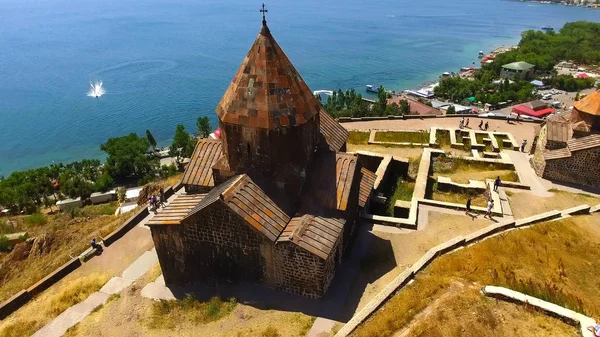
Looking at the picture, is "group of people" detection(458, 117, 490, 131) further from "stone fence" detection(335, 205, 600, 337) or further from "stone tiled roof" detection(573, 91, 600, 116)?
"stone fence" detection(335, 205, 600, 337)

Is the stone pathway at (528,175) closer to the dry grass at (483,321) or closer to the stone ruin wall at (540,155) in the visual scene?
the stone ruin wall at (540,155)

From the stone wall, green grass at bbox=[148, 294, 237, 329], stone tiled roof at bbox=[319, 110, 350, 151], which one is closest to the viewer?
green grass at bbox=[148, 294, 237, 329]

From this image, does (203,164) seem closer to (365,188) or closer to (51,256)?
(365,188)

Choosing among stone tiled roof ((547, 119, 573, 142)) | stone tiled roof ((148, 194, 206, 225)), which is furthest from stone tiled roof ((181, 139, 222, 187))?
stone tiled roof ((547, 119, 573, 142))

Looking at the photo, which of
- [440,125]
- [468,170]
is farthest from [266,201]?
[440,125]

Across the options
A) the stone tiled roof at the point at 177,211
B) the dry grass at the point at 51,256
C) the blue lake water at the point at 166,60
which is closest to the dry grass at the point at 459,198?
the stone tiled roof at the point at 177,211

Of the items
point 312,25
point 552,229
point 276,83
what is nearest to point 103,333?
point 276,83
